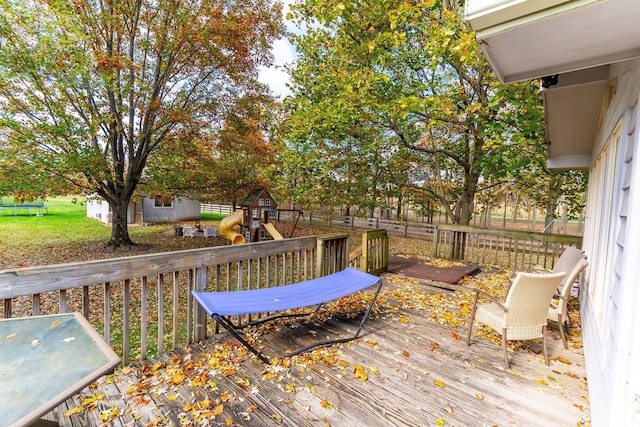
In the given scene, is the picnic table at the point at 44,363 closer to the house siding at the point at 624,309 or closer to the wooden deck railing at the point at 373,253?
the house siding at the point at 624,309

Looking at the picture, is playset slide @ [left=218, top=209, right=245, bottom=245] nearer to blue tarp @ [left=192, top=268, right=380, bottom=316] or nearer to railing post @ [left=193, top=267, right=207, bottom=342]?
blue tarp @ [left=192, top=268, right=380, bottom=316]

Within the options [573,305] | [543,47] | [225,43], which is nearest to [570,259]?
[573,305]

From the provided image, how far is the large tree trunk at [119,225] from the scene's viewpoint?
988 cm

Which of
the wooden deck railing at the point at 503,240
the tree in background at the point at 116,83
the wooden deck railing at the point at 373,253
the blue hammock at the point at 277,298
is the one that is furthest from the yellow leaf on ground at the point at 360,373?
the tree in background at the point at 116,83

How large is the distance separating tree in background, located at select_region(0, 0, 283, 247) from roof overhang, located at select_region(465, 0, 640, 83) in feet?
26.4

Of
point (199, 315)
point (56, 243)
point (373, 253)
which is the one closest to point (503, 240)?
point (373, 253)

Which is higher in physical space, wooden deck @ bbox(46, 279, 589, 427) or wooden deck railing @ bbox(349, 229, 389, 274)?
wooden deck railing @ bbox(349, 229, 389, 274)

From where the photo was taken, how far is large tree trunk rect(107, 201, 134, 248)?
32.4 feet

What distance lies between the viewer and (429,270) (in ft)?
20.5

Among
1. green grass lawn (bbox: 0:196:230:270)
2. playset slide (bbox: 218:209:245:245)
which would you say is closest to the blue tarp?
playset slide (bbox: 218:209:245:245)

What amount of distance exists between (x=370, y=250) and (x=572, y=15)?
472cm

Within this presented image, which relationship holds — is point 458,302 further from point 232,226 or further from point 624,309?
point 232,226

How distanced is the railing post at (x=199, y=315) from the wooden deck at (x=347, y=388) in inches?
5.1

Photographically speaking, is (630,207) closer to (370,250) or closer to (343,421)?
(343,421)
